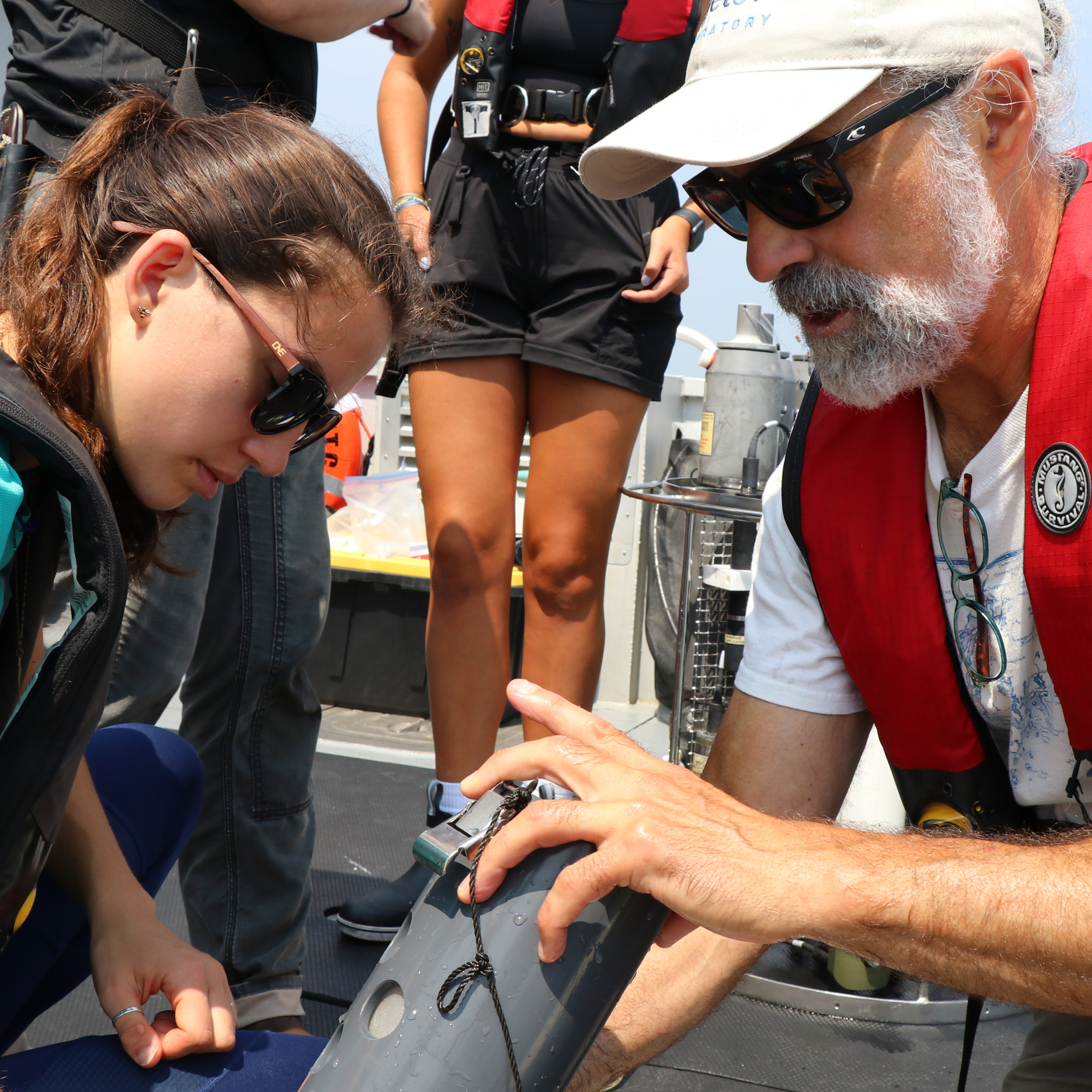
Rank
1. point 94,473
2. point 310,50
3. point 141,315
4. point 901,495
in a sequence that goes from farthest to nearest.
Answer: point 310,50 → point 901,495 → point 141,315 → point 94,473

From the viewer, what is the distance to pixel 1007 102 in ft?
3.96

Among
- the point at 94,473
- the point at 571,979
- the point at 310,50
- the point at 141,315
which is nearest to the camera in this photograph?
the point at 571,979

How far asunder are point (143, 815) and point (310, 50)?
3.83ft

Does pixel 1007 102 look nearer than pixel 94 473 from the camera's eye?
No

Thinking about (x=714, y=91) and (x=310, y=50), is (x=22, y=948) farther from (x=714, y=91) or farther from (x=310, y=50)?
(x=310, y=50)

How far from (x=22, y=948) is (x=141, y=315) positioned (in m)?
0.69

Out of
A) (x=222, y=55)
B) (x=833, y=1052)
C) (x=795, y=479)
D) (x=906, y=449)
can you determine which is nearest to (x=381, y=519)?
(x=222, y=55)

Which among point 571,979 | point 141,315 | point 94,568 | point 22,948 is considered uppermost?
point 141,315

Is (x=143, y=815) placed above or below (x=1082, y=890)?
below

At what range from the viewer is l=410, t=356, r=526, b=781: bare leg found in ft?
6.83

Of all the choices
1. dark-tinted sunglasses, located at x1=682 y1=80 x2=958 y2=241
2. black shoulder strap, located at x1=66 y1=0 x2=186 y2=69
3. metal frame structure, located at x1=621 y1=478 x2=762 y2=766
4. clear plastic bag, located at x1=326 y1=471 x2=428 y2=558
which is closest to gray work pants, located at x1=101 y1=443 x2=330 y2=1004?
black shoulder strap, located at x1=66 y1=0 x2=186 y2=69

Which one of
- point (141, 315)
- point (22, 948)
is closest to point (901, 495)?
point (141, 315)

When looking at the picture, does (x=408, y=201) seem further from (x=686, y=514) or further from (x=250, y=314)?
(x=250, y=314)

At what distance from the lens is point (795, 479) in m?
1.37
